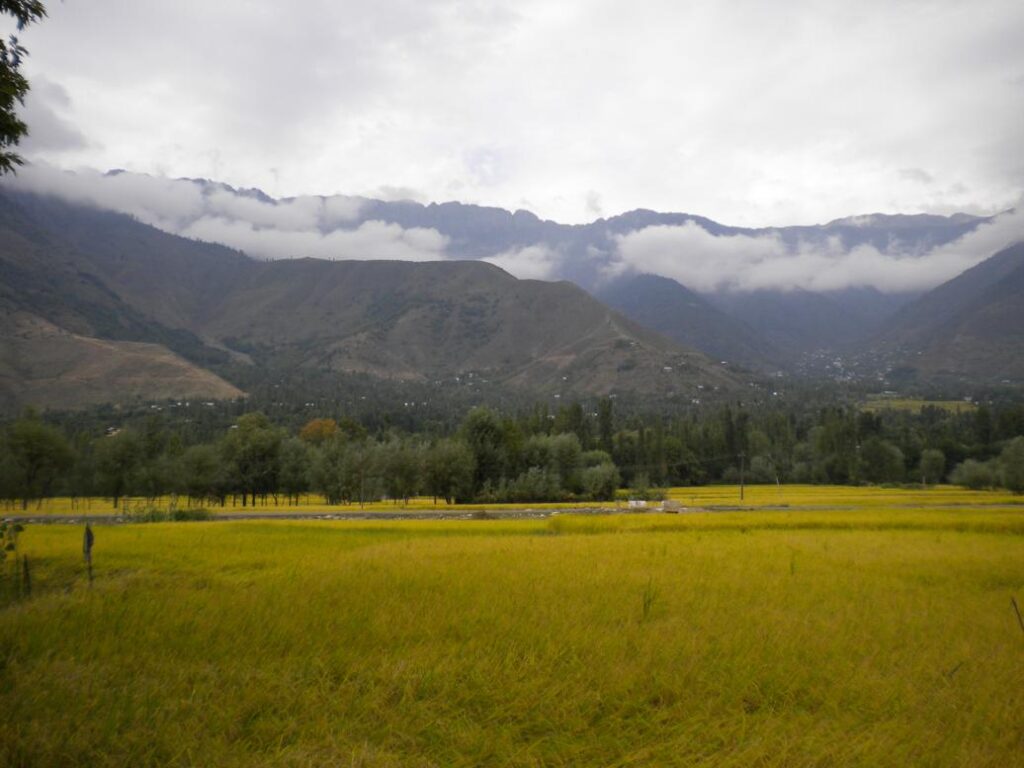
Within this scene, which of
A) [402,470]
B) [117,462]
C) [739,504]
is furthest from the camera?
[117,462]

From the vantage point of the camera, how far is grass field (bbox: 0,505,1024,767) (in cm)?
664

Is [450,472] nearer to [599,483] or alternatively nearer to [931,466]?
[599,483]

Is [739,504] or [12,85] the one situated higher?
[12,85]

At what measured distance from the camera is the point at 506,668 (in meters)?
8.59

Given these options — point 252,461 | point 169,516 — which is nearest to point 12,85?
point 169,516

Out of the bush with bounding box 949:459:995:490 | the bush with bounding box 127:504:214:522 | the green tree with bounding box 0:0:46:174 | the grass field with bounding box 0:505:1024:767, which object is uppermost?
the green tree with bounding box 0:0:46:174

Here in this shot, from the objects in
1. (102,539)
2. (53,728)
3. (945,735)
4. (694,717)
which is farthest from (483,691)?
(102,539)

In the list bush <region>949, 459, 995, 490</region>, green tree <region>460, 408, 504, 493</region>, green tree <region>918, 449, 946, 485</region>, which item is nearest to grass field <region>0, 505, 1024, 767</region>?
green tree <region>460, 408, 504, 493</region>

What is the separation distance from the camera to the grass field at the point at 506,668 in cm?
664

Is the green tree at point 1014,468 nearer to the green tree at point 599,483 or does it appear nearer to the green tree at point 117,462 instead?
the green tree at point 599,483

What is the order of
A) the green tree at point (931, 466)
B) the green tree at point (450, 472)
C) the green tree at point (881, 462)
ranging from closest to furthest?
the green tree at point (450, 472) → the green tree at point (931, 466) → the green tree at point (881, 462)

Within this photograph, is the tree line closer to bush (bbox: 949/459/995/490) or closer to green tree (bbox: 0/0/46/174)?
bush (bbox: 949/459/995/490)

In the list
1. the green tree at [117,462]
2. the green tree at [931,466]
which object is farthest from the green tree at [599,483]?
the green tree at [931,466]

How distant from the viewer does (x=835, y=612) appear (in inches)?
497
